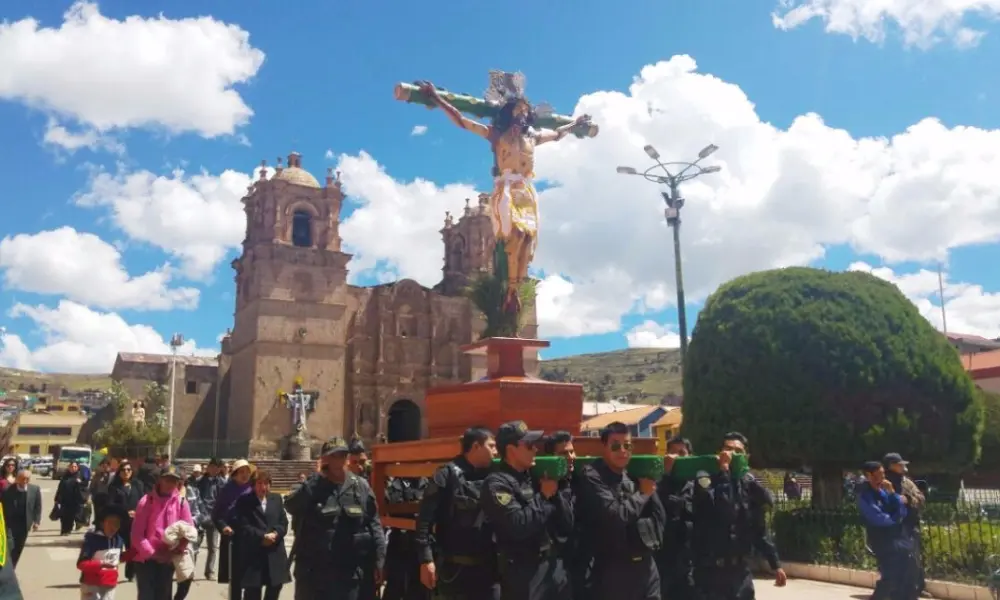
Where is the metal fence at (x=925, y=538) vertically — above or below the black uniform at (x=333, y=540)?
below

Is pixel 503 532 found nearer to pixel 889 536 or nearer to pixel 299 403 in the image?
pixel 889 536

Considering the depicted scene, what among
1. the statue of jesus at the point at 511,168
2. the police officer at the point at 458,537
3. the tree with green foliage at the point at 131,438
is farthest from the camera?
the tree with green foliage at the point at 131,438

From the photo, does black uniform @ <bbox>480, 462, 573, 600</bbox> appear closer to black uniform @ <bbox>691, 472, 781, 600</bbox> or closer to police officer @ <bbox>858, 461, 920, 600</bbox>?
black uniform @ <bbox>691, 472, 781, 600</bbox>

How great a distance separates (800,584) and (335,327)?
3341 cm

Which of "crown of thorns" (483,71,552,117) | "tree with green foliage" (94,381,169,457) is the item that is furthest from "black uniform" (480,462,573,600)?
"tree with green foliage" (94,381,169,457)

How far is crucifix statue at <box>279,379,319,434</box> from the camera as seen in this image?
128ft

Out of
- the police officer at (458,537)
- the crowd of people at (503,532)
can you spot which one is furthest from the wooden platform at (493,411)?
the police officer at (458,537)

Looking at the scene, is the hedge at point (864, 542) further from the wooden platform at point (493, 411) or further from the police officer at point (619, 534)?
the police officer at point (619, 534)

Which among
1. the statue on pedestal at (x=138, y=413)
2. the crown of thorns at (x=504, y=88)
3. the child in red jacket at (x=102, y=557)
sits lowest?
the child in red jacket at (x=102, y=557)

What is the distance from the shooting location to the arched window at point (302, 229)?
41719 millimetres

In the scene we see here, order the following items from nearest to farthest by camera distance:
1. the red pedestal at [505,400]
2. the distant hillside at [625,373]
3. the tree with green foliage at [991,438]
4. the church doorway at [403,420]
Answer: the red pedestal at [505,400] < the tree with green foliage at [991,438] < the church doorway at [403,420] < the distant hillside at [625,373]

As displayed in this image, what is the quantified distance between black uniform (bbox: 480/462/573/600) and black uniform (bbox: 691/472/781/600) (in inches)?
56.9

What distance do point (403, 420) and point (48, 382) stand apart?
14389 cm

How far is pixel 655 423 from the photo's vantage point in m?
41.8
